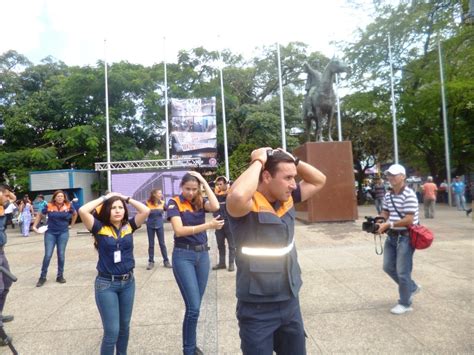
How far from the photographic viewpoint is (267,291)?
2.13 metres

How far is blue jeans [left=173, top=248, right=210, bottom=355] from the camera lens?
10.9ft

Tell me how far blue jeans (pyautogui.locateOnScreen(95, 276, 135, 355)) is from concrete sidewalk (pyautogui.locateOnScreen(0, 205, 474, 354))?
62cm

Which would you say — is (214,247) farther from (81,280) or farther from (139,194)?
(139,194)

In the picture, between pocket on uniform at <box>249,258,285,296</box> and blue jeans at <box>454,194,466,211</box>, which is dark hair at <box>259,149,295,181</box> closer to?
pocket on uniform at <box>249,258,285,296</box>

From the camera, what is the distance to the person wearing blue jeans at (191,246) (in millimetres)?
3354

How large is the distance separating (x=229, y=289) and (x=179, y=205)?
2.36 meters

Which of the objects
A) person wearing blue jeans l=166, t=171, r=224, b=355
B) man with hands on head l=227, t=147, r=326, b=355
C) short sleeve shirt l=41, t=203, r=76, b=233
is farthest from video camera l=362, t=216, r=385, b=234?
short sleeve shirt l=41, t=203, r=76, b=233

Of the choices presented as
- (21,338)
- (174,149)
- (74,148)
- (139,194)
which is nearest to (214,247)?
(21,338)

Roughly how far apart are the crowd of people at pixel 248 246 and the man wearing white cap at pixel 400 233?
0.04 ft

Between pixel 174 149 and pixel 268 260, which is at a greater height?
pixel 174 149

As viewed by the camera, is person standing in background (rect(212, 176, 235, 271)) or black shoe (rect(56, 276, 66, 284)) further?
person standing in background (rect(212, 176, 235, 271))

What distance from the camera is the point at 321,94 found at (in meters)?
11.8

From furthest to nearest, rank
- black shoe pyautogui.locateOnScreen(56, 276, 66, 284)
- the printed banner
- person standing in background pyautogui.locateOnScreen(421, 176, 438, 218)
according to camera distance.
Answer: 1. the printed banner
2. person standing in background pyautogui.locateOnScreen(421, 176, 438, 218)
3. black shoe pyautogui.locateOnScreen(56, 276, 66, 284)

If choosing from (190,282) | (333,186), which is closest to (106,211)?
(190,282)
